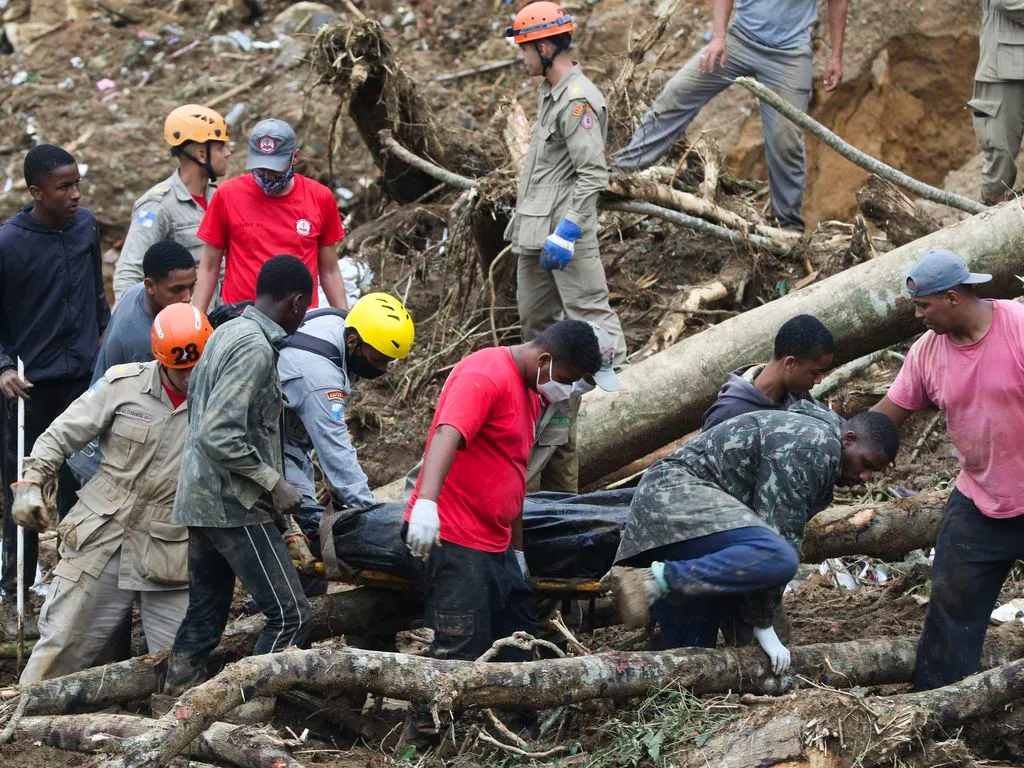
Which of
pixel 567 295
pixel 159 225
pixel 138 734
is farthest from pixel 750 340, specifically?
pixel 138 734

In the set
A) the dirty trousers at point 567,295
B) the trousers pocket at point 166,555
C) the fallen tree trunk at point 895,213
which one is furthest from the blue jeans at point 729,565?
the fallen tree trunk at point 895,213

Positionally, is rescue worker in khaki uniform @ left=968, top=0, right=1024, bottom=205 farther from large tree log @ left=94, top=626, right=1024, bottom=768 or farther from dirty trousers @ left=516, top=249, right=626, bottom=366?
large tree log @ left=94, top=626, right=1024, bottom=768

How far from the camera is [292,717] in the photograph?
485 centimetres

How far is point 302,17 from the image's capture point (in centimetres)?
1191

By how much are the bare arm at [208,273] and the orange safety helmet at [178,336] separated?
→ 147cm

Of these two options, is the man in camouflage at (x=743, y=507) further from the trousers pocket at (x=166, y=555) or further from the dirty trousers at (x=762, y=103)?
the dirty trousers at (x=762, y=103)

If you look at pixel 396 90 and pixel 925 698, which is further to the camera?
pixel 396 90

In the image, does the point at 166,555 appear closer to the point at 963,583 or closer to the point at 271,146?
the point at 271,146

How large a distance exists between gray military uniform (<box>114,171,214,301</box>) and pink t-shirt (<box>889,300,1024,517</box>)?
145 inches

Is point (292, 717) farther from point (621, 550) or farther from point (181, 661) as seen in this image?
point (621, 550)

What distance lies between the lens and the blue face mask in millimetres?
6375

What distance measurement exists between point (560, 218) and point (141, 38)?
6858mm

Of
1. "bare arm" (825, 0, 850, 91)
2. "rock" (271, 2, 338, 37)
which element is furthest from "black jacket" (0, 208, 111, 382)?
"rock" (271, 2, 338, 37)

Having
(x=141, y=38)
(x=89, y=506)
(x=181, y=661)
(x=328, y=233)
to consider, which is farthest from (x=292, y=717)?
(x=141, y=38)
